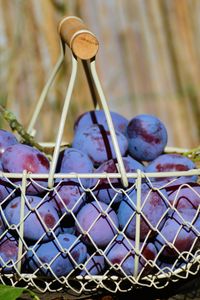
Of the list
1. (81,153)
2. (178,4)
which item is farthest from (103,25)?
(81,153)

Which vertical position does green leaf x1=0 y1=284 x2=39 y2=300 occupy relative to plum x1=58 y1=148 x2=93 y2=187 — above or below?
below

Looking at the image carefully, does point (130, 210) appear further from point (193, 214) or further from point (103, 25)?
point (103, 25)

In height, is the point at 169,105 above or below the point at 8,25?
below

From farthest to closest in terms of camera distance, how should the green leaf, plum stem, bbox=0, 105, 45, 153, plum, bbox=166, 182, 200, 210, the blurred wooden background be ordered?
the blurred wooden background, plum stem, bbox=0, 105, 45, 153, plum, bbox=166, 182, 200, 210, the green leaf

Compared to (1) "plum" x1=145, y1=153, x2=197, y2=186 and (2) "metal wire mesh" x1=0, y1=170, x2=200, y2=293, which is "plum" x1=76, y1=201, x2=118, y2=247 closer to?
(2) "metal wire mesh" x1=0, y1=170, x2=200, y2=293

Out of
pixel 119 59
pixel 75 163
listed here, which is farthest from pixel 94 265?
pixel 119 59

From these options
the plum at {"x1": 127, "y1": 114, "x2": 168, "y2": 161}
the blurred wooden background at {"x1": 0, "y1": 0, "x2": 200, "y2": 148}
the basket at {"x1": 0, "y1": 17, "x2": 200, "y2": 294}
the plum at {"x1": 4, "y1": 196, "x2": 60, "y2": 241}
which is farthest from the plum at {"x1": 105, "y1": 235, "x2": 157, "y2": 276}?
the blurred wooden background at {"x1": 0, "y1": 0, "x2": 200, "y2": 148}
